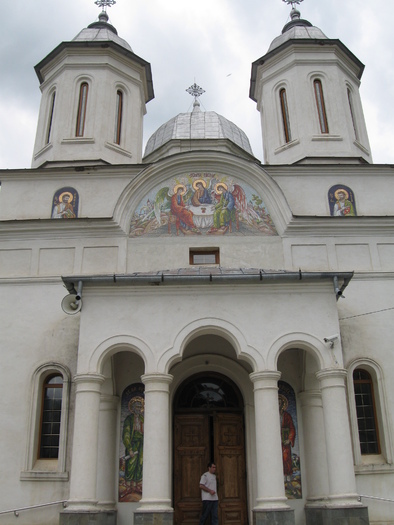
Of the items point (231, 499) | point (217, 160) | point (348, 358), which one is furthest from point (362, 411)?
point (217, 160)

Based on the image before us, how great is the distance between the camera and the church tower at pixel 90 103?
15109mm

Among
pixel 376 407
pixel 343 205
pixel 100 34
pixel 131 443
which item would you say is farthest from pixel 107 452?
pixel 100 34

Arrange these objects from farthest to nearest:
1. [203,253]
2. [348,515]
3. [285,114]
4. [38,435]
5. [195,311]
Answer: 1. [285,114]
2. [203,253]
3. [38,435]
4. [195,311]
5. [348,515]

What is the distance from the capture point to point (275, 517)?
8.99 m

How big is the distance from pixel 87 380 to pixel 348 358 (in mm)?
5681

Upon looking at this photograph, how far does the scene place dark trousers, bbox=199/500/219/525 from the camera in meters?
10.5

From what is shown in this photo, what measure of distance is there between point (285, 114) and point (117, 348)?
9.32m

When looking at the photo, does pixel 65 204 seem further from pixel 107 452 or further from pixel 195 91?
pixel 195 91

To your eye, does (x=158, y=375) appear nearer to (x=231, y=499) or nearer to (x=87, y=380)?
(x=87, y=380)

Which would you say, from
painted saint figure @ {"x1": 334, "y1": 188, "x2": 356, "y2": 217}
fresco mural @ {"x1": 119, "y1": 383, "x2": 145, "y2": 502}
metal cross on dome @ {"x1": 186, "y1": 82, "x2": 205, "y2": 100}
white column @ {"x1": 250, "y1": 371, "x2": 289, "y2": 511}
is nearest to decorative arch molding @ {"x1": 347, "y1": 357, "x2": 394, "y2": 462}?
white column @ {"x1": 250, "y1": 371, "x2": 289, "y2": 511}

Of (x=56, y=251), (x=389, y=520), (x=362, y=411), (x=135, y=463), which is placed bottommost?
(x=389, y=520)

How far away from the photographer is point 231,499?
1149cm

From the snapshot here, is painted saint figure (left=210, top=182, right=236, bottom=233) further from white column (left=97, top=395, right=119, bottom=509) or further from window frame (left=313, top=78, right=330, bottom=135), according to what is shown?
white column (left=97, top=395, right=119, bottom=509)

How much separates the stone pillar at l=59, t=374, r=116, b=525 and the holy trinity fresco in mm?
4507
